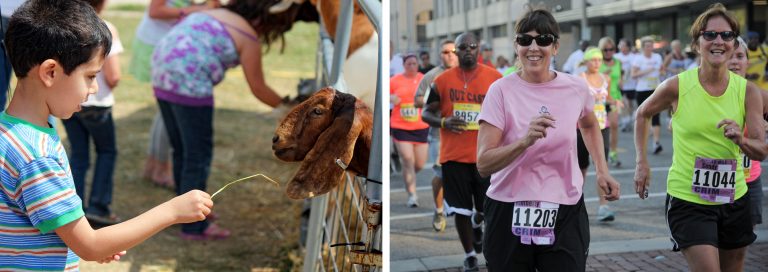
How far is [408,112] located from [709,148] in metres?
1.39

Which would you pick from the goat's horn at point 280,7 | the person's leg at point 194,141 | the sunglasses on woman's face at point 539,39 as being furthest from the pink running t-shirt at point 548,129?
the person's leg at point 194,141

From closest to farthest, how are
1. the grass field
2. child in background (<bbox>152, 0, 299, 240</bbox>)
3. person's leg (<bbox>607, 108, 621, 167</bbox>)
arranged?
person's leg (<bbox>607, 108, 621, 167</bbox>) → child in background (<bbox>152, 0, 299, 240</bbox>) → the grass field

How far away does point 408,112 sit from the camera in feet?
13.1

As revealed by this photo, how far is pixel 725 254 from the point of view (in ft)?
9.75


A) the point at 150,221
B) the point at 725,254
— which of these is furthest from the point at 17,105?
the point at 725,254

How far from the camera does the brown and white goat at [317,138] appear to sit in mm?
2076

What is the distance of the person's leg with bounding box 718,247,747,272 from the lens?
9.47 feet

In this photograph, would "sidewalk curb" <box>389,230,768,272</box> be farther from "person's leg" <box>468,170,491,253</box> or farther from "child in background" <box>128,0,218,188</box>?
"child in background" <box>128,0,218,188</box>

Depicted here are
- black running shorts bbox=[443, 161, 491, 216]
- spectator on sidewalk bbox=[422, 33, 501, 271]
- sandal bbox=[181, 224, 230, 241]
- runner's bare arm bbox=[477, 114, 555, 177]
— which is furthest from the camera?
sandal bbox=[181, 224, 230, 241]

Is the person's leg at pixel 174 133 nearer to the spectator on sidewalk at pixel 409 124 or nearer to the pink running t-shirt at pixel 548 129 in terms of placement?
the spectator on sidewalk at pixel 409 124

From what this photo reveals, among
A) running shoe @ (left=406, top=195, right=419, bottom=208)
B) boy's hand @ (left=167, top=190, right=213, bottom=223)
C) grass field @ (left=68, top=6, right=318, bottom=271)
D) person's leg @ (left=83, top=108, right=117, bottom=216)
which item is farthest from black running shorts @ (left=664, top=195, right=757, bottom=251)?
person's leg @ (left=83, top=108, right=117, bottom=216)

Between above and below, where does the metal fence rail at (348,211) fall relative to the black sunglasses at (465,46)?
below

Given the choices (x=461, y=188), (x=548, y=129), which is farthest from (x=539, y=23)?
(x=461, y=188)

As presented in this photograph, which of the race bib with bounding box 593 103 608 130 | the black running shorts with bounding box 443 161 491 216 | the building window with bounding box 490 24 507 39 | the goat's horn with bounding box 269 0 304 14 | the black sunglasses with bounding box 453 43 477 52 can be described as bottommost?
the black running shorts with bounding box 443 161 491 216
